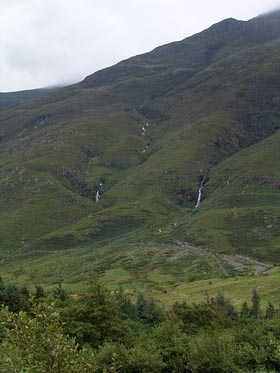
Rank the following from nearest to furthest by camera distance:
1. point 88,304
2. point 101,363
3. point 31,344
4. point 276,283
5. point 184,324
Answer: point 31,344
point 101,363
point 88,304
point 184,324
point 276,283

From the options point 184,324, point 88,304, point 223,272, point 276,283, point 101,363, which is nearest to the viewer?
point 101,363

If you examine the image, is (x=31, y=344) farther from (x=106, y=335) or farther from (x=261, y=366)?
(x=106, y=335)

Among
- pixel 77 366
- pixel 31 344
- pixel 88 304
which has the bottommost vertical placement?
pixel 88 304

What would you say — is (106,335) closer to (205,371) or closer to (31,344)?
(205,371)

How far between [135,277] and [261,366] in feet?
474

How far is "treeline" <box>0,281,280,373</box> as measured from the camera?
1653 centimetres

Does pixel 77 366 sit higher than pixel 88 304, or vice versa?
pixel 77 366

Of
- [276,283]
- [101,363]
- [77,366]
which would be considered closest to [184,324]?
[101,363]

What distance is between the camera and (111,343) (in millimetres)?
49281

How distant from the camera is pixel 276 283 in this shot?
481ft

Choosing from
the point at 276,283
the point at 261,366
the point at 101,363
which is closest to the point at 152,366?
the point at 101,363

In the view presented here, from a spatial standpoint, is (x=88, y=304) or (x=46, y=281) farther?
(x=46, y=281)

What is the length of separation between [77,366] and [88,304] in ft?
147

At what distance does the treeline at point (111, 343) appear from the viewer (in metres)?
16.5
